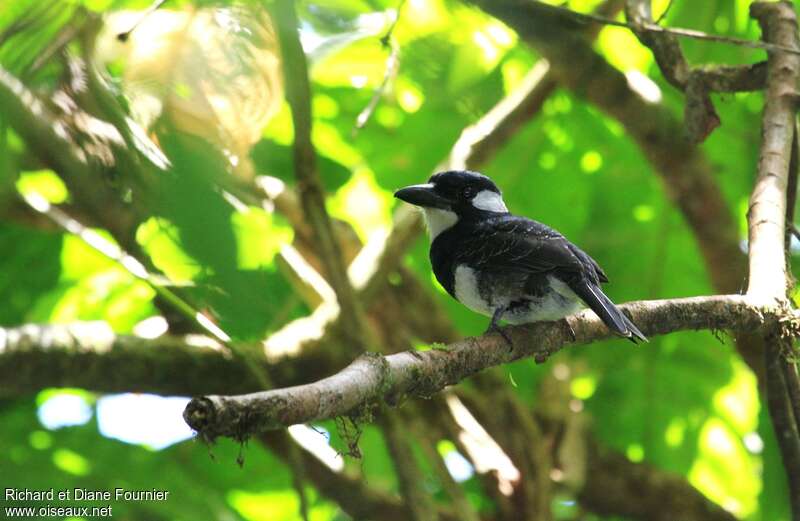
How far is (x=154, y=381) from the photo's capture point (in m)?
3.58

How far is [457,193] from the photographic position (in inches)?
146

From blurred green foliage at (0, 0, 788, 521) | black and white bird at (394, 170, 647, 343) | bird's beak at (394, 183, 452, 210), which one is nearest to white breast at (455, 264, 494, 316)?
black and white bird at (394, 170, 647, 343)

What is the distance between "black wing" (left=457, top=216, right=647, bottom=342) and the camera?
9.92ft

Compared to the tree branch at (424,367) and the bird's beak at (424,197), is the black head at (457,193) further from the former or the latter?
the tree branch at (424,367)

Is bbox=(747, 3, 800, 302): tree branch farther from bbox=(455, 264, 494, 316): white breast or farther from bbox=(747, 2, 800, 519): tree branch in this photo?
bbox=(455, 264, 494, 316): white breast

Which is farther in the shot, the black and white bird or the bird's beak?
the bird's beak

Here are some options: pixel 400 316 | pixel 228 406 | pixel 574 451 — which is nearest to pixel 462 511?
pixel 574 451

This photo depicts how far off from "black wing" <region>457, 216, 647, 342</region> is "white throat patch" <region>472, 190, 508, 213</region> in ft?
0.99

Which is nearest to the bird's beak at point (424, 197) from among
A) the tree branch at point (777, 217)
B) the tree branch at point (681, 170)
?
the tree branch at point (681, 170)

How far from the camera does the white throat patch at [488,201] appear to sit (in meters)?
3.77

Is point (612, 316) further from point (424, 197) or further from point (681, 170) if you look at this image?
point (681, 170)

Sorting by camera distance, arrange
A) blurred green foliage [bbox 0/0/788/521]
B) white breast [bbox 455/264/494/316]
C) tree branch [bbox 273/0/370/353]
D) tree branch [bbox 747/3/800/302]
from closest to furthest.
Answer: tree branch [bbox 747/3/800/302] < tree branch [bbox 273/0/370/353] < white breast [bbox 455/264/494/316] < blurred green foliage [bbox 0/0/788/521]

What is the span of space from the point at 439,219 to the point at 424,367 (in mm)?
1818

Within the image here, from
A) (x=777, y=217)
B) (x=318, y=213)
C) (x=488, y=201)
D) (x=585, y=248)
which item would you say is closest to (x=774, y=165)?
(x=777, y=217)
